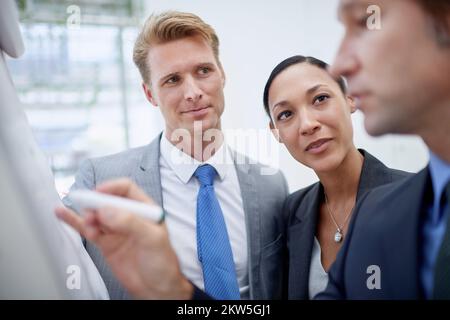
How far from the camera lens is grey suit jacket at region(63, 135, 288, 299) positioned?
864 millimetres

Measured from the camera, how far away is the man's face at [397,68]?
69 centimetres

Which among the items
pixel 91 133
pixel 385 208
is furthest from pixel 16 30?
pixel 385 208

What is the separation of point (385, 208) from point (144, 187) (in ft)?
1.64

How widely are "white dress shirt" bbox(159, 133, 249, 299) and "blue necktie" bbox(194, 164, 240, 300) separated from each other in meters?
0.01

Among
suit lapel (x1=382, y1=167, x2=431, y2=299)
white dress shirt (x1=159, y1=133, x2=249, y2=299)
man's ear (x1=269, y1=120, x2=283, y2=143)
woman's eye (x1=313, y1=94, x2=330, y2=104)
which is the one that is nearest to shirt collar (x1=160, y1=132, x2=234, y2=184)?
white dress shirt (x1=159, y1=133, x2=249, y2=299)

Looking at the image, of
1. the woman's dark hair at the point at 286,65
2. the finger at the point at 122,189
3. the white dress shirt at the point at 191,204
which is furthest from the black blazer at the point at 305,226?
the finger at the point at 122,189

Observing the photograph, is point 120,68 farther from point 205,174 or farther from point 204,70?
point 205,174

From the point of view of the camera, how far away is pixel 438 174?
0.71 metres

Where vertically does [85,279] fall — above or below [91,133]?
below

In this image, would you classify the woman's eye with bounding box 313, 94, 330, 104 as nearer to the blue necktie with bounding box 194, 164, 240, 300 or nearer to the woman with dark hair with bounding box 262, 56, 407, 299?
the woman with dark hair with bounding box 262, 56, 407, 299

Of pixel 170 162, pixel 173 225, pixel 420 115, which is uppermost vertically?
pixel 420 115

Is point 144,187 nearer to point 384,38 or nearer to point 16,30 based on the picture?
point 16,30

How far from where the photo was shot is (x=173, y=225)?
0.87 metres
